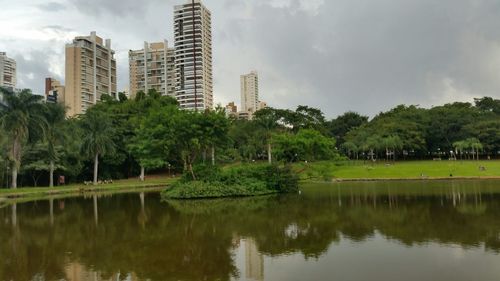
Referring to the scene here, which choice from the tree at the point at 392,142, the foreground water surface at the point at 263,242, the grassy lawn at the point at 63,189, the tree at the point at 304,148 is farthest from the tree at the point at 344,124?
the foreground water surface at the point at 263,242

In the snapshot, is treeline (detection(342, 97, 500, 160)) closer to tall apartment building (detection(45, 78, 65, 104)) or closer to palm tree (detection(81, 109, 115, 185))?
palm tree (detection(81, 109, 115, 185))

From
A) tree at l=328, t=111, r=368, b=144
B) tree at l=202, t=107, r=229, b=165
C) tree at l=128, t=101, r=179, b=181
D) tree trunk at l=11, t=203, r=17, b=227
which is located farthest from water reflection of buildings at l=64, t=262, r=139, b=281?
tree at l=328, t=111, r=368, b=144

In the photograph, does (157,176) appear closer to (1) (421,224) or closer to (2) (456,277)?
(1) (421,224)

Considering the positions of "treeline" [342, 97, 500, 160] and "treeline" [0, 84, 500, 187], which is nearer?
"treeline" [0, 84, 500, 187]

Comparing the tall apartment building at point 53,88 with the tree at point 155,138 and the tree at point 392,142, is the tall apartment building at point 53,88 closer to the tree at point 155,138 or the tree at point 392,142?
the tree at point 155,138

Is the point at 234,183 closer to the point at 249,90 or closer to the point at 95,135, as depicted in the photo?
the point at 95,135

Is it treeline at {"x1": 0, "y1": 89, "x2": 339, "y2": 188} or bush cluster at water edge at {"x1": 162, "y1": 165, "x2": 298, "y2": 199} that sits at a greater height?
treeline at {"x1": 0, "y1": 89, "x2": 339, "y2": 188}

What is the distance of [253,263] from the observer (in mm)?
13242

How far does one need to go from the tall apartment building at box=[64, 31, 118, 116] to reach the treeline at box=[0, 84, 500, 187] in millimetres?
23293

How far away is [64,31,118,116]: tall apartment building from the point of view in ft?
329

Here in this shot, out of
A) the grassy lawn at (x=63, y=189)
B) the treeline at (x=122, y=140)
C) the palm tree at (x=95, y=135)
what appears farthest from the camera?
the palm tree at (x=95, y=135)

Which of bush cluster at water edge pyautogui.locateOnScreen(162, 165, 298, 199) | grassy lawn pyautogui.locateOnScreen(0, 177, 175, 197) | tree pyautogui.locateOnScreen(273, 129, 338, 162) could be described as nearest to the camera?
bush cluster at water edge pyautogui.locateOnScreen(162, 165, 298, 199)

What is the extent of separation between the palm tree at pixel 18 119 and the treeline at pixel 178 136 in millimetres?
93

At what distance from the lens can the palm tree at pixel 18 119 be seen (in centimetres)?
4304
